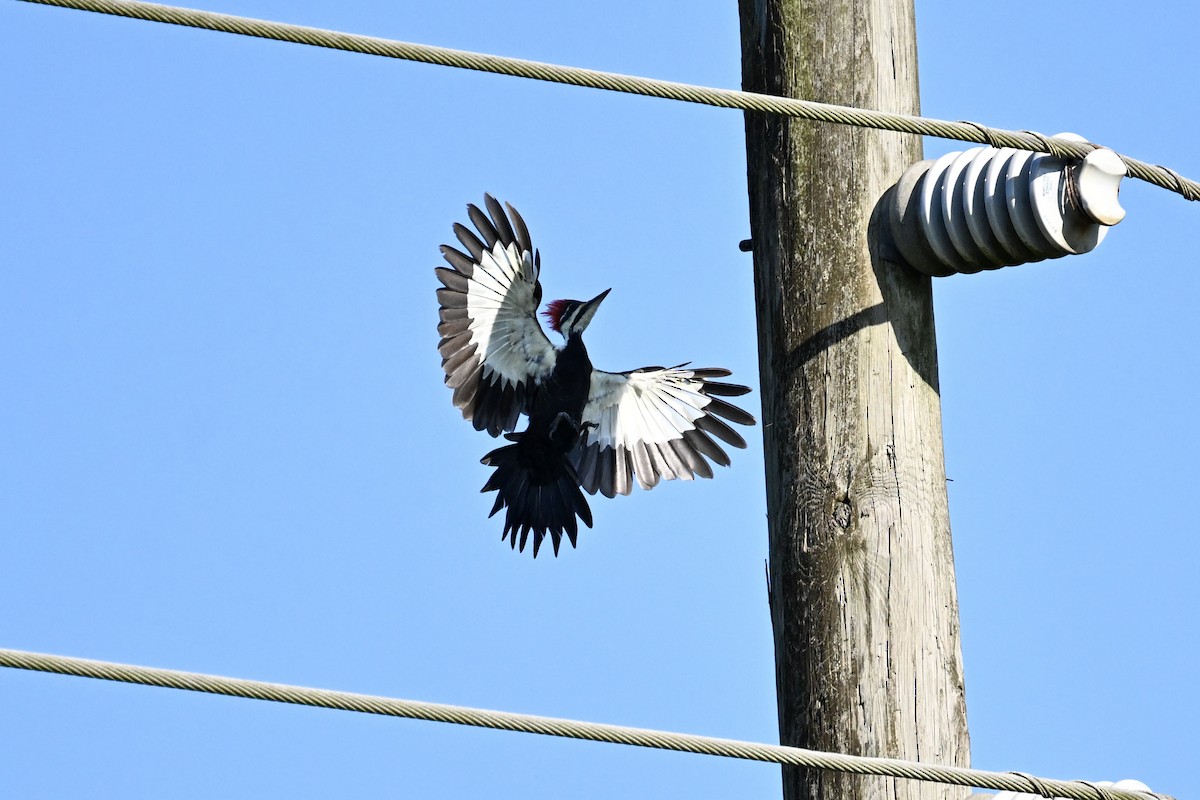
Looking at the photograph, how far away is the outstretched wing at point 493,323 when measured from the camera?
22.8ft

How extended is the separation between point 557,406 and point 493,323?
54 centimetres

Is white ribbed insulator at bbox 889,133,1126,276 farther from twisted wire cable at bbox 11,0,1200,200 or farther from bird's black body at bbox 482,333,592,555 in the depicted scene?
bird's black body at bbox 482,333,592,555

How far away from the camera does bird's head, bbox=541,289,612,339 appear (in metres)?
7.69

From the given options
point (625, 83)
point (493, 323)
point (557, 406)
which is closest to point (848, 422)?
point (625, 83)

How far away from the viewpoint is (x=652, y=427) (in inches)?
296

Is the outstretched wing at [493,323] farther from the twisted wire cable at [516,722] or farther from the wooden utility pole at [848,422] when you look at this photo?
the twisted wire cable at [516,722]

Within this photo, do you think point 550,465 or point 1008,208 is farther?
point 550,465

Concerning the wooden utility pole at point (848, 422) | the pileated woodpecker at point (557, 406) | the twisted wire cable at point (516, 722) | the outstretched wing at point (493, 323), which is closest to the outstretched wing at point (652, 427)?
the pileated woodpecker at point (557, 406)

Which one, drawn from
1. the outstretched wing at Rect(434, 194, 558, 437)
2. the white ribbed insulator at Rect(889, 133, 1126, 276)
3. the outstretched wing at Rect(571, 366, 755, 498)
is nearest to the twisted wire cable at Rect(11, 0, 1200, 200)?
the white ribbed insulator at Rect(889, 133, 1126, 276)

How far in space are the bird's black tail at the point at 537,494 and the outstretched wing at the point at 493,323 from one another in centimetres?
23

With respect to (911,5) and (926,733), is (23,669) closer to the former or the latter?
(926,733)

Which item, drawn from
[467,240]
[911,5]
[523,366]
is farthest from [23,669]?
[523,366]

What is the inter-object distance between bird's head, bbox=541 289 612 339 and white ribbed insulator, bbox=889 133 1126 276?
4.22 m

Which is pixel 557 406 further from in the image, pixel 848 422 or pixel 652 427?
pixel 848 422
